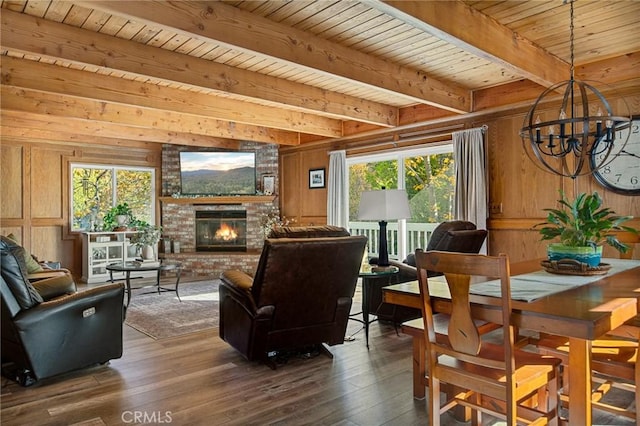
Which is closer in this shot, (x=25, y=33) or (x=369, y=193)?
(x=25, y=33)

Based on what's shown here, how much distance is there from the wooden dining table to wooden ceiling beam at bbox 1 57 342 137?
3.77m

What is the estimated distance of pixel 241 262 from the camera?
317 inches

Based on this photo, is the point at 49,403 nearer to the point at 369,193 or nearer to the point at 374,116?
the point at 369,193

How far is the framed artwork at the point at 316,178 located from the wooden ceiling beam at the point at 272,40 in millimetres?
3235

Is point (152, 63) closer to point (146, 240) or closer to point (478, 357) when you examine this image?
point (146, 240)

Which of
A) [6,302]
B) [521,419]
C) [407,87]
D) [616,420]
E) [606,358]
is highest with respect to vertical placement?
[407,87]

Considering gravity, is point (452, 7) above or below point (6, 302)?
above

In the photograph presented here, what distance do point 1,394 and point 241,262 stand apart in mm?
5279

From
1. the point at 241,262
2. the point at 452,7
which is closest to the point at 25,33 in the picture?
the point at 452,7

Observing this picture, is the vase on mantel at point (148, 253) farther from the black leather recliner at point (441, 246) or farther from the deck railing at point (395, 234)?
the black leather recliner at point (441, 246)

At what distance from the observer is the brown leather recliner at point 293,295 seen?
306cm

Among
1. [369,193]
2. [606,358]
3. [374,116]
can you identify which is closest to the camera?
Result: [606,358]

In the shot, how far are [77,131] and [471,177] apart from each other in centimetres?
581

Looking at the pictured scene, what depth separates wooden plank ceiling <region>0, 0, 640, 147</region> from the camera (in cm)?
300
